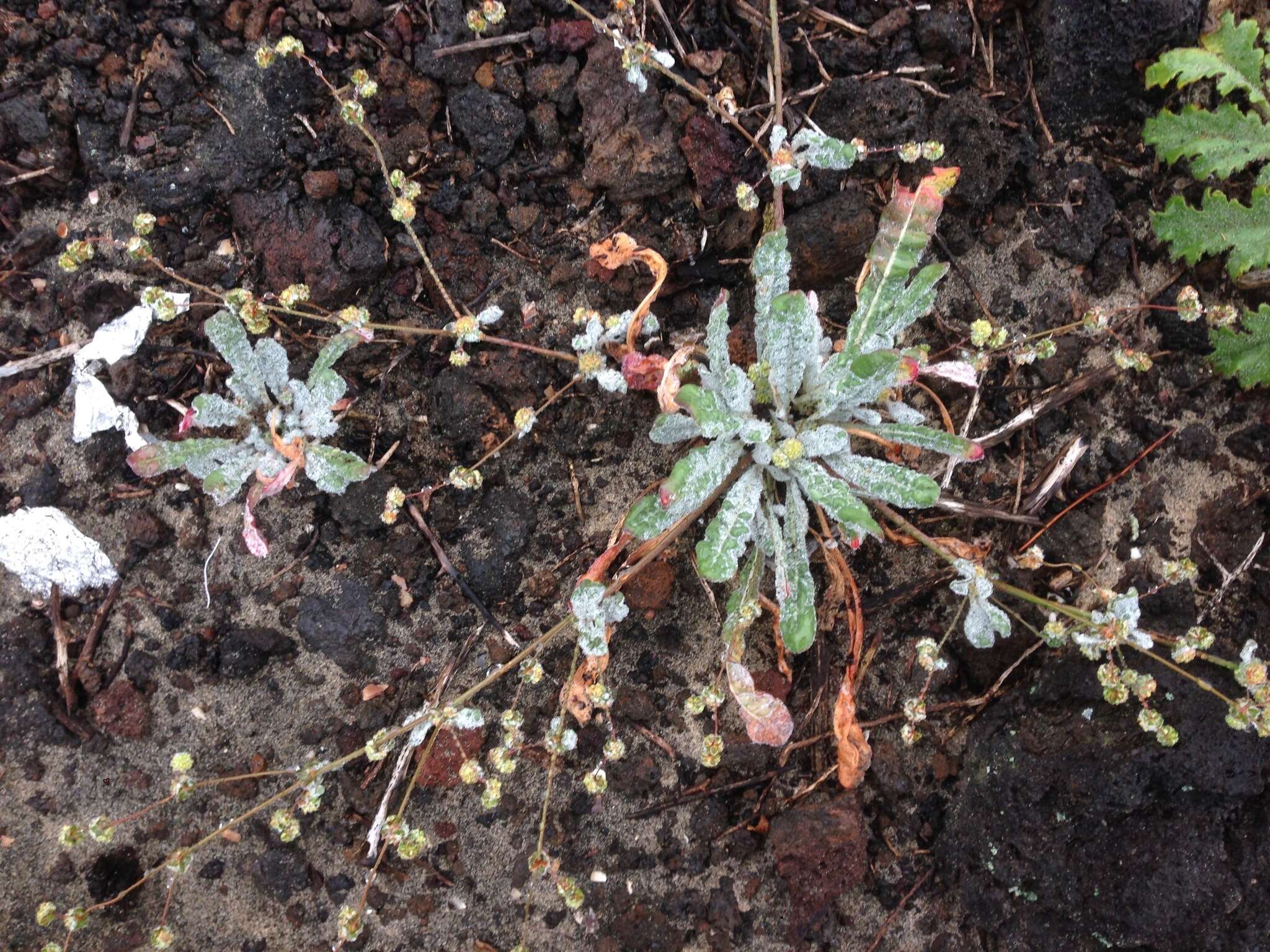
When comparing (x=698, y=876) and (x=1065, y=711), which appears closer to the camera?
(x=1065, y=711)

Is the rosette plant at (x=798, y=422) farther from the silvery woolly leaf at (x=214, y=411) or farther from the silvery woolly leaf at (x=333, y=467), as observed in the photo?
the silvery woolly leaf at (x=214, y=411)

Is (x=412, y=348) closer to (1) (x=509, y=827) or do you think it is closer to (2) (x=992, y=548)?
(1) (x=509, y=827)

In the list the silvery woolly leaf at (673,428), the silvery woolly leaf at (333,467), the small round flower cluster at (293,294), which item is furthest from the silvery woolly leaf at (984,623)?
the small round flower cluster at (293,294)

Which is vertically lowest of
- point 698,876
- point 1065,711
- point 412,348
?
point 698,876

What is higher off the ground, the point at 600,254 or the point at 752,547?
the point at 600,254

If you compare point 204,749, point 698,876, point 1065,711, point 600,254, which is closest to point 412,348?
point 600,254

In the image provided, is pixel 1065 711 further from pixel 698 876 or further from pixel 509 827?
pixel 509 827
